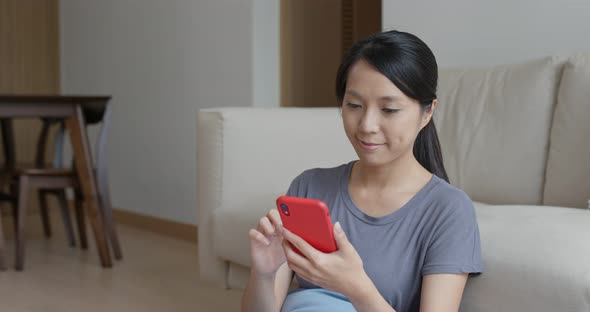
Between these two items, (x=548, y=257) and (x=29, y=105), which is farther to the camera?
(x=29, y=105)

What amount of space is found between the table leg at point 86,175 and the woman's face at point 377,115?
8.02 ft

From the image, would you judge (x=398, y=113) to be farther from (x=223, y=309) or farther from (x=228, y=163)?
(x=223, y=309)

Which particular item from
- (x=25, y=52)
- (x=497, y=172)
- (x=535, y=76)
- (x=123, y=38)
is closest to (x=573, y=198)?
(x=497, y=172)

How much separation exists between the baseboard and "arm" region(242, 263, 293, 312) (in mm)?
2754

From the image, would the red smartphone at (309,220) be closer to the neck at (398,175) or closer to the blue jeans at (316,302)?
the blue jeans at (316,302)

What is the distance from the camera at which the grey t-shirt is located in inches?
48.1

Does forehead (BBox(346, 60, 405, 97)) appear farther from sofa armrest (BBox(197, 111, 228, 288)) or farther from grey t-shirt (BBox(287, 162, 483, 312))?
sofa armrest (BBox(197, 111, 228, 288))

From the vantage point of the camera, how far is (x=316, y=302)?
1.27m

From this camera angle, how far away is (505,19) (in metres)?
2.68

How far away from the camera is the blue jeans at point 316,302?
1.26 metres

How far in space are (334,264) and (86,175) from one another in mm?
2586

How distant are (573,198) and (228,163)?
3.13 ft

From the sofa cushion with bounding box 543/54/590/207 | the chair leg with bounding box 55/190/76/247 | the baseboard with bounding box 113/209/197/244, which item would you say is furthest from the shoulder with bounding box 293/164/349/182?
the chair leg with bounding box 55/190/76/247

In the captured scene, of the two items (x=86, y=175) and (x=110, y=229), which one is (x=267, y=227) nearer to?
(x=86, y=175)
